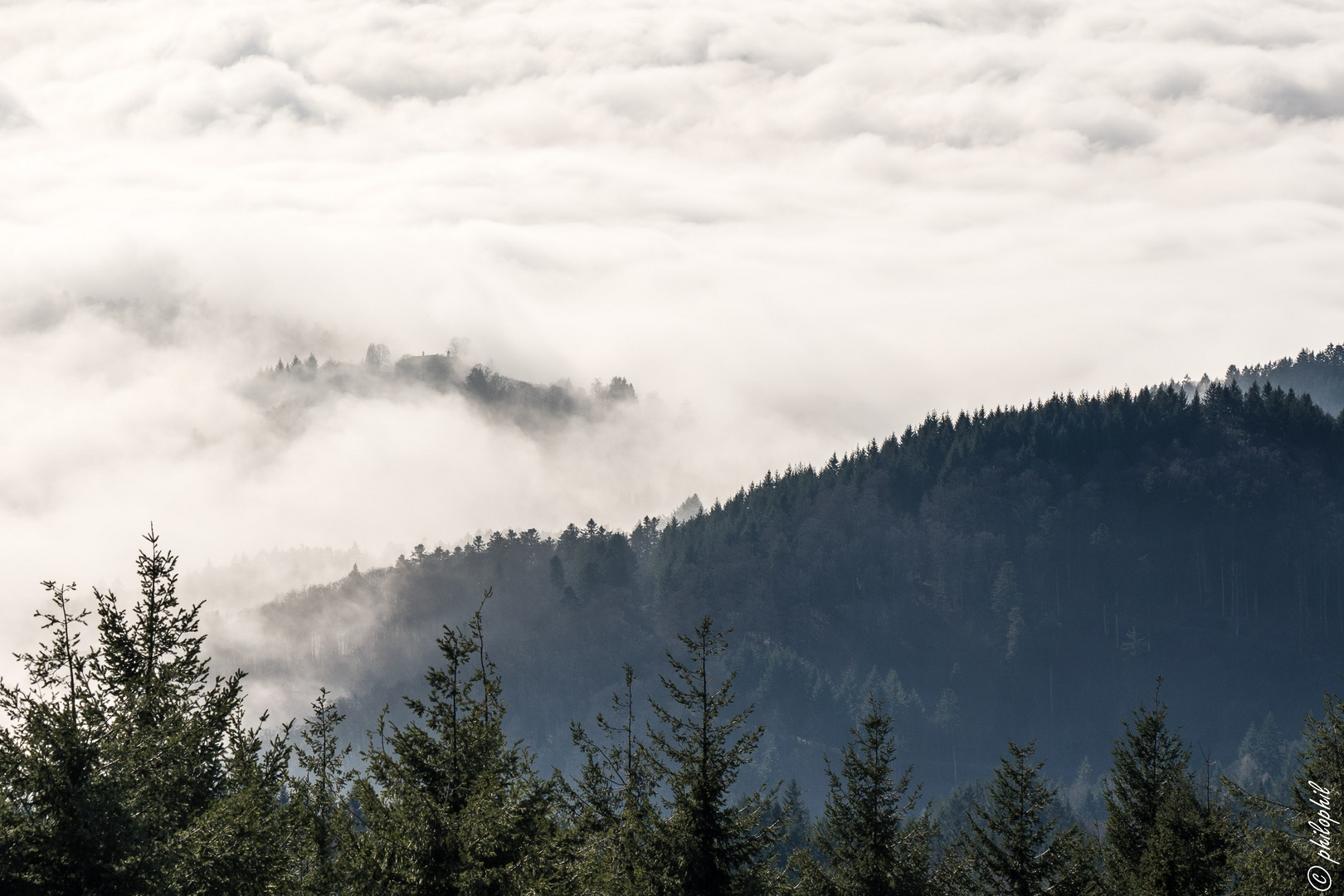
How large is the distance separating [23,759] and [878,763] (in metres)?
25.6

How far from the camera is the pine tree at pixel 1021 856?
1553 inches

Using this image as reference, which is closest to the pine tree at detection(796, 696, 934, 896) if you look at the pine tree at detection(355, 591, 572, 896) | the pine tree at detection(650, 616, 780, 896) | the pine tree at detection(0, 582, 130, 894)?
the pine tree at detection(650, 616, 780, 896)

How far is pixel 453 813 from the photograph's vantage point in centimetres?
2628

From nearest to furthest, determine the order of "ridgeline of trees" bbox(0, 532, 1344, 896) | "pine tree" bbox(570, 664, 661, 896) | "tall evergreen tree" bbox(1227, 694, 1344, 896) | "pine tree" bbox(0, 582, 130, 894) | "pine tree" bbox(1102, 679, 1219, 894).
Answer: "pine tree" bbox(0, 582, 130, 894) < "ridgeline of trees" bbox(0, 532, 1344, 896) < "tall evergreen tree" bbox(1227, 694, 1344, 896) < "pine tree" bbox(570, 664, 661, 896) < "pine tree" bbox(1102, 679, 1219, 894)

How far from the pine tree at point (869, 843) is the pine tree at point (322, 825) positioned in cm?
1426

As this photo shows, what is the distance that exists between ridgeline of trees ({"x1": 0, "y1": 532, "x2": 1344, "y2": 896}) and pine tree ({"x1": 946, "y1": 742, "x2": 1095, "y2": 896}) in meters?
0.07

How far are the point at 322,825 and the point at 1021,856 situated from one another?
70.8 feet

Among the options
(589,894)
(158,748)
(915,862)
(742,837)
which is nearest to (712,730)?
(742,837)

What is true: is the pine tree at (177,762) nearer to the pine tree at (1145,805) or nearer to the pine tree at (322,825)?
the pine tree at (322,825)

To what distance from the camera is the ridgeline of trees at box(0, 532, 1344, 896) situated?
22469mm

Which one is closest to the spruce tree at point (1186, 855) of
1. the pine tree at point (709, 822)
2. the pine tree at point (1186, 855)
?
the pine tree at point (1186, 855)

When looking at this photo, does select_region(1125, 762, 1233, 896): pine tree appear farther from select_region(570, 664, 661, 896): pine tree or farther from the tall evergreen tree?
select_region(570, 664, 661, 896): pine tree

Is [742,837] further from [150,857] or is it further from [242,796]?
[150,857]

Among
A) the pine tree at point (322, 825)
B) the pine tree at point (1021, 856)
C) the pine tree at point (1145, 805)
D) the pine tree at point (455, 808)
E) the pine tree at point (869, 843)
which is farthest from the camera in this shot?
the pine tree at point (1145, 805)
